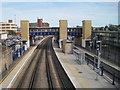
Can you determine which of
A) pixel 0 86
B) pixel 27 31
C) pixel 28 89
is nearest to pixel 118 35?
pixel 28 89

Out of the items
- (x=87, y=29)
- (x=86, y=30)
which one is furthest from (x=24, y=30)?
(x=87, y=29)

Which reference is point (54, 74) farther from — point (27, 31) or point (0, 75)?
point (27, 31)

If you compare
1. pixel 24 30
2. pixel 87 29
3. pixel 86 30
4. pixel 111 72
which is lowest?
pixel 111 72

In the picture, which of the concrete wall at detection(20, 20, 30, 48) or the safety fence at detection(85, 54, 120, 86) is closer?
the safety fence at detection(85, 54, 120, 86)

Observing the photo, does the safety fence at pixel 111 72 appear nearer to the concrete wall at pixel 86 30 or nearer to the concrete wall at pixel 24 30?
the concrete wall at pixel 86 30

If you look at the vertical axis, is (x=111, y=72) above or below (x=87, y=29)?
below

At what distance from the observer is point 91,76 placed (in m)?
18.1

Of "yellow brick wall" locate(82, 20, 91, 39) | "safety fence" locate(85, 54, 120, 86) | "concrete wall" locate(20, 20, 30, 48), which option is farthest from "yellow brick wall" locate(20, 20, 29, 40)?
"safety fence" locate(85, 54, 120, 86)

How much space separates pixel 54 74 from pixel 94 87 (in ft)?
22.5

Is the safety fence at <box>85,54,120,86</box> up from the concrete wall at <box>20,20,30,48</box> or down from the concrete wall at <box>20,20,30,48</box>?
down

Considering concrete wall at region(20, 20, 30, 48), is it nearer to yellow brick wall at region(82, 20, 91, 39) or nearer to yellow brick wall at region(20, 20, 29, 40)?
yellow brick wall at region(20, 20, 29, 40)

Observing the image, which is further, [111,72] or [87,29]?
[87,29]

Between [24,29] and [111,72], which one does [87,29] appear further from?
[111,72]

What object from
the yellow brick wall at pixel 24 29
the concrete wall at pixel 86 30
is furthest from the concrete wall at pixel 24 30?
the concrete wall at pixel 86 30
